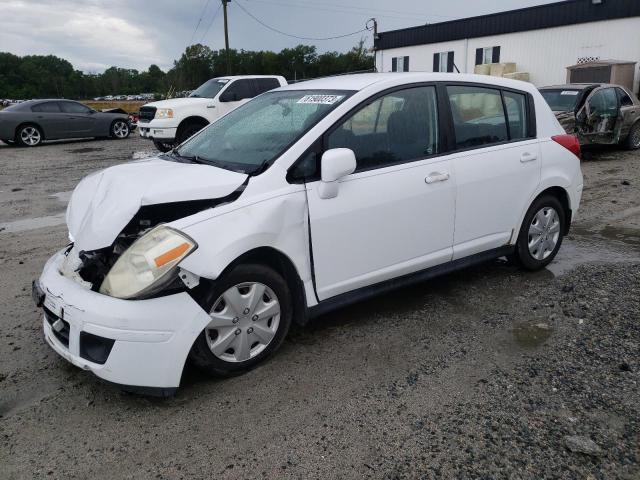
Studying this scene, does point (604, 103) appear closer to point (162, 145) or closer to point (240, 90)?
point (240, 90)

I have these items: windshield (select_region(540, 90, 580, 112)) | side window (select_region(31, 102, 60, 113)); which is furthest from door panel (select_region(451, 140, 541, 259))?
side window (select_region(31, 102, 60, 113))

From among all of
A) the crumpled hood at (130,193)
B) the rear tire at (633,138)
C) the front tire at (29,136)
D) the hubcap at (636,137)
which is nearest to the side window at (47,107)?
the front tire at (29,136)

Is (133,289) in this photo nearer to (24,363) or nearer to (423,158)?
(24,363)

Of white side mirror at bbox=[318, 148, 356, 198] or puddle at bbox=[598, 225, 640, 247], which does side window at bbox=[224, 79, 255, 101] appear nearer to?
puddle at bbox=[598, 225, 640, 247]

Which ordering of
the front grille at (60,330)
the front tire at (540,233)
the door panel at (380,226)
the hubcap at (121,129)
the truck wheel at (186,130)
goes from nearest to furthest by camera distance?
the front grille at (60,330) → the door panel at (380,226) → the front tire at (540,233) → the truck wheel at (186,130) → the hubcap at (121,129)

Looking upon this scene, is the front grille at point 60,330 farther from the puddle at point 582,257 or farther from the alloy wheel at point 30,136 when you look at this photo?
the alloy wheel at point 30,136

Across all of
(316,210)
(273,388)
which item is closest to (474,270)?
(316,210)

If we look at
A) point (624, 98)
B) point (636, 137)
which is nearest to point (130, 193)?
point (624, 98)

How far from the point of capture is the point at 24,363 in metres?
3.45

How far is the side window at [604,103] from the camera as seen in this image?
11211 mm

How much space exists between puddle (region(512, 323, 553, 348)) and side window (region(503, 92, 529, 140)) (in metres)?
1.58

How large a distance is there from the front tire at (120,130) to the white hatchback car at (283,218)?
617 inches

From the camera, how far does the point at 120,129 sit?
18.8 m

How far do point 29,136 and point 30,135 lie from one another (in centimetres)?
4
